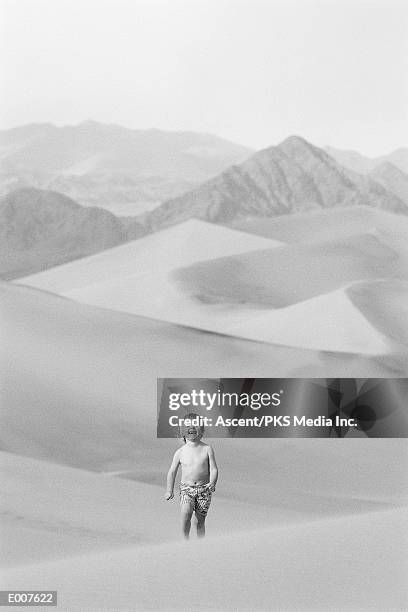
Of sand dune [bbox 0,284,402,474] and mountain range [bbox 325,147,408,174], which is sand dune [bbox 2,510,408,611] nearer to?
sand dune [bbox 0,284,402,474]

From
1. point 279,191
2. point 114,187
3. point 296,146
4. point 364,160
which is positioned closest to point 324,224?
point 279,191

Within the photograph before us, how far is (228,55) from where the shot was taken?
14.2m

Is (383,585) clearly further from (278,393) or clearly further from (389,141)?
(389,141)

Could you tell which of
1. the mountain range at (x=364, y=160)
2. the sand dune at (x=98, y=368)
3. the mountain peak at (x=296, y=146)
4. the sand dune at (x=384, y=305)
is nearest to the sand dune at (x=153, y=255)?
the sand dune at (x=98, y=368)

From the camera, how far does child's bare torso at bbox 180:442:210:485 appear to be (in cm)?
869

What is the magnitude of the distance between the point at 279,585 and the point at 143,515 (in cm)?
231

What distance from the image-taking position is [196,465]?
870 centimetres

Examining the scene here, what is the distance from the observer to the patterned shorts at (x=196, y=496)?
8711 millimetres

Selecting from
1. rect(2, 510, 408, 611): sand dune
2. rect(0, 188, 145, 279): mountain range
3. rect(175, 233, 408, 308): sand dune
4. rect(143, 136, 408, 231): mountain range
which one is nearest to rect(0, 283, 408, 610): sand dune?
rect(2, 510, 408, 611): sand dune

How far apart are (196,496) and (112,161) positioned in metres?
8.77

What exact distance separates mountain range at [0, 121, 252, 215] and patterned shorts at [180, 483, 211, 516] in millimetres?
6889

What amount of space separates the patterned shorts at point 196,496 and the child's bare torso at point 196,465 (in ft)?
0.13

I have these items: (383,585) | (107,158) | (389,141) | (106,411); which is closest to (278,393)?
(106,411)

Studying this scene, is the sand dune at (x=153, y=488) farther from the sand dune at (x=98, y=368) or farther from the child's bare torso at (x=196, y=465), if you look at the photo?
the child's bare torso at (x=196, y=465)
